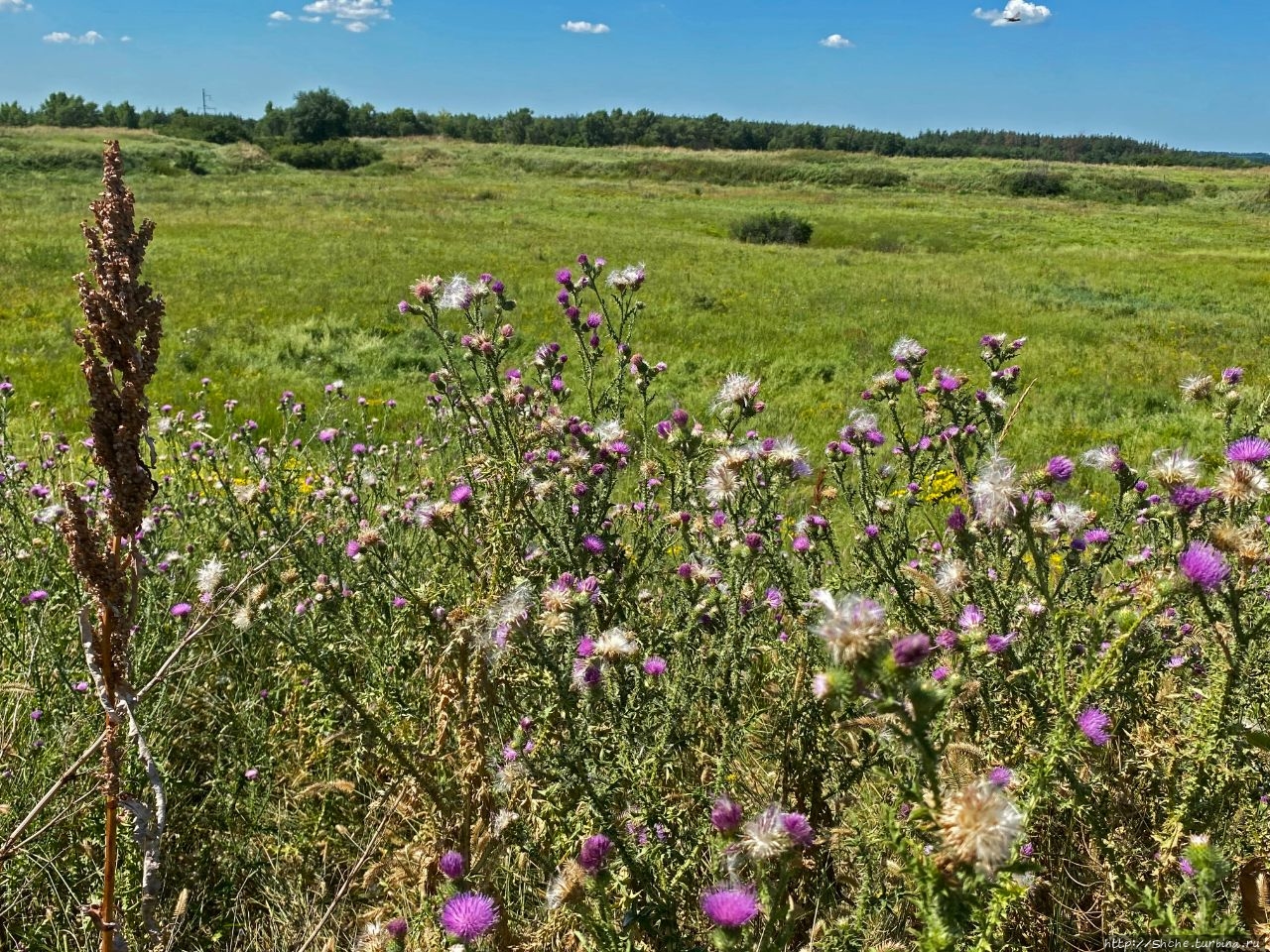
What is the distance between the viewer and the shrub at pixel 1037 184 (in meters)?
53.8

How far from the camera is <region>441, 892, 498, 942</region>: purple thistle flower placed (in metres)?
1.53

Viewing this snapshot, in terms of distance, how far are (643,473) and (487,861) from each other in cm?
186

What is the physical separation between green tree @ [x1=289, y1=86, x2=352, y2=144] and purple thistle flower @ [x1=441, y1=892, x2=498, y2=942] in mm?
88252

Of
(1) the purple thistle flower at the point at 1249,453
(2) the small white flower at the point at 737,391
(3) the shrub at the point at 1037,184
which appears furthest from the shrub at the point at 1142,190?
(1) the purple thistle flower at the point at 1249,453

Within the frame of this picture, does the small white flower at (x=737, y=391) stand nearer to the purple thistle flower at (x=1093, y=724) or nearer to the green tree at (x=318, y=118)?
the purple thistle flower at (x=1093, y=724)

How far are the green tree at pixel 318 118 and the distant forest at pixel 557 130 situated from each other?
10cm

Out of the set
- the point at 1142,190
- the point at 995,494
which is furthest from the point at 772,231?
the point at 1142,190

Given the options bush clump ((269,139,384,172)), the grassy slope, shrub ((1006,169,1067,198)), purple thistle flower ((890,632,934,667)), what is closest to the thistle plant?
purple thistle flower ((890,632,934,667))

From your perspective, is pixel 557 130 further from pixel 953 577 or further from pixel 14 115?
pixel 953 577

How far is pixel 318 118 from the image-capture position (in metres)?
82.8

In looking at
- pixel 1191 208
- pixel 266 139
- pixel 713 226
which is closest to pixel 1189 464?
pixel 713 226

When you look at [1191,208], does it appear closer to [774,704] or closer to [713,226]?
[713,226]

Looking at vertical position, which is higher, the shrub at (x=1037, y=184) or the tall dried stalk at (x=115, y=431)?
the shrub at (x=1037, y=184)

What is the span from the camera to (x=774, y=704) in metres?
2.43
